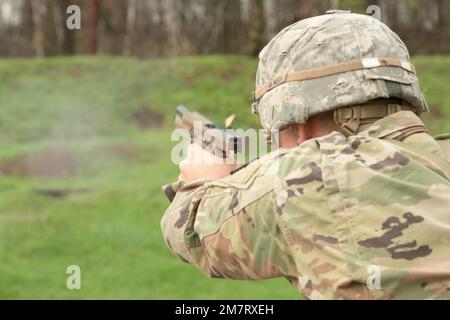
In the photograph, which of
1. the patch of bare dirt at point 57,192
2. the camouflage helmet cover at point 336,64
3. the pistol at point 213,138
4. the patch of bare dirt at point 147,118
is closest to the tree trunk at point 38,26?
the patch of bare dirt at point 147,118

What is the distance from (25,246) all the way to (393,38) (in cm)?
643

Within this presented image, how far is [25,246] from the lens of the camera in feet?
25.2

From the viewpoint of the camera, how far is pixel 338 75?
1.77 meters

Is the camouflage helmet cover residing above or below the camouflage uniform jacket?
above

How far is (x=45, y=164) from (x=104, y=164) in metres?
0.90

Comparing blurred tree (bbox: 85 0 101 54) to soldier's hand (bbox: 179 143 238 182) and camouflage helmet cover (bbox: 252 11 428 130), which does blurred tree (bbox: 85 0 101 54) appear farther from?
camouflage helmet cover (bbox: 252 11 428 130)

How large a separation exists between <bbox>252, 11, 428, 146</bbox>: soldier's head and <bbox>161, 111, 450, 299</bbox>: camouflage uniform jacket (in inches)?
4.9

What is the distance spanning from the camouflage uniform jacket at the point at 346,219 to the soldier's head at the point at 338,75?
12 cm

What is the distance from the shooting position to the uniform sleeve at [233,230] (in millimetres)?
1615

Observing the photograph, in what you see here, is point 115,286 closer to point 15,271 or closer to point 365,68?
point 15,271

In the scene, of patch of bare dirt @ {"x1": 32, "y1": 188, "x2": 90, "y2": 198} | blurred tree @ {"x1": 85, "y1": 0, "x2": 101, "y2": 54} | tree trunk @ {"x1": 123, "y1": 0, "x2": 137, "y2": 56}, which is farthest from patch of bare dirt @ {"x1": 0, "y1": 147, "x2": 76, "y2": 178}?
tree trunk @ {"x1": 123, "y1": 0, "x2": 137, "y2": 56}

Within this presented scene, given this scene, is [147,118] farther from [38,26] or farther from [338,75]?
[338,75]

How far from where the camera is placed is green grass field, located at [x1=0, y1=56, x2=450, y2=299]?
6.68 meters

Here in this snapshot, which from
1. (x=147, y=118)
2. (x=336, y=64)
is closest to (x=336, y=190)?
(x=336, y=64)
